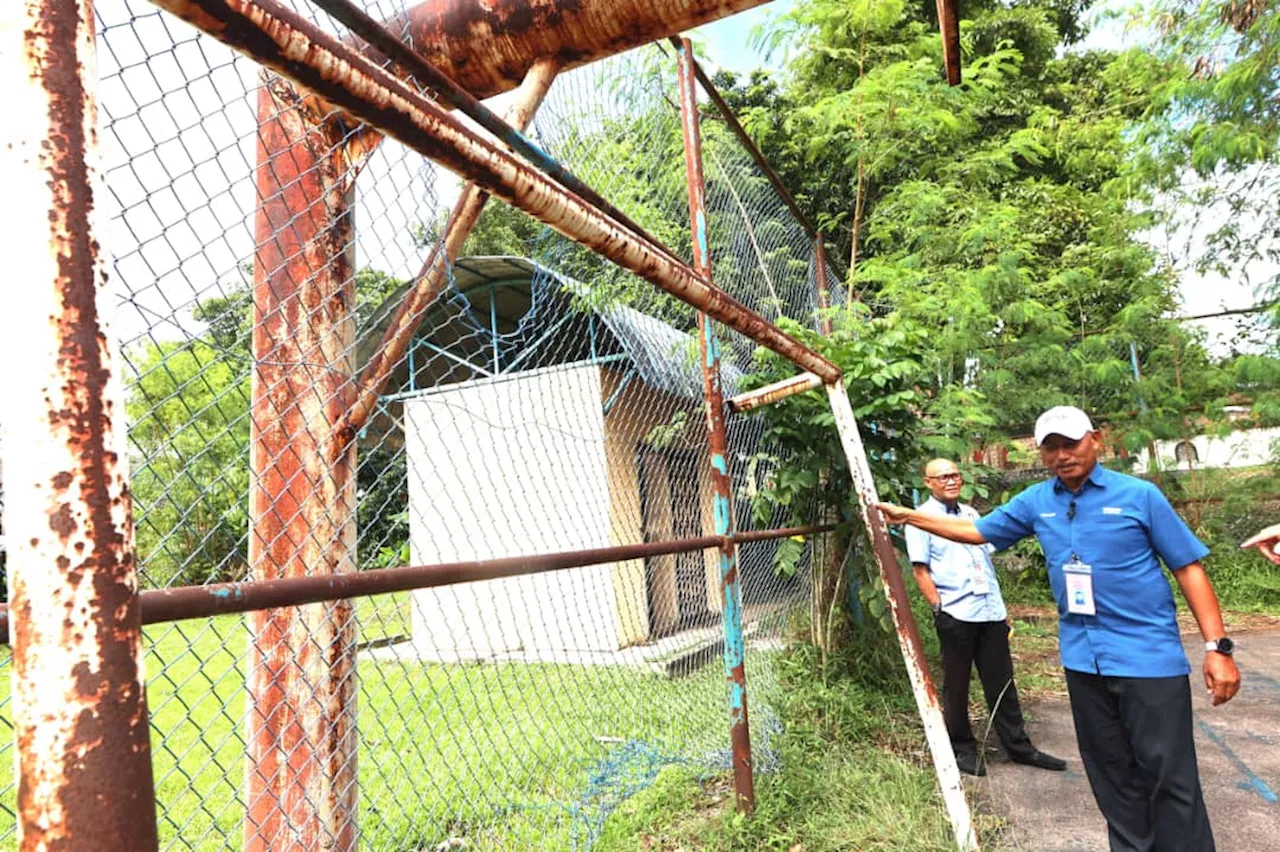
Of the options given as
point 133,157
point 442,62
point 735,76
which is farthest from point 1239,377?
point 133,157

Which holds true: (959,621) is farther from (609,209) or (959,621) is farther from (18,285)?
(18,285)

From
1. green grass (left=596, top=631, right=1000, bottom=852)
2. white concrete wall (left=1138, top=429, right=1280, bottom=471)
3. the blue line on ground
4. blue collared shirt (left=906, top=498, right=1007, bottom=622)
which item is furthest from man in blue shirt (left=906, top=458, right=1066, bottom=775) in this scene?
white concrete wall (left=1138, top=429, right=1280, bottom=471)

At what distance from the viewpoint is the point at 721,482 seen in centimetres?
298

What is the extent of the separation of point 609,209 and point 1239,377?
9.13m

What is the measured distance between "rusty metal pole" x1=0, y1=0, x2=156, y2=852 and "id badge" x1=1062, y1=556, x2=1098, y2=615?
9.36 feet

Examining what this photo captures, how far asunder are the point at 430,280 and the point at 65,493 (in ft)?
4.22

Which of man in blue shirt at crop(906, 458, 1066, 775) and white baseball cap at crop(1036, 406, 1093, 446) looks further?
A: man in blue shirt at crop(906, 458, 1066, 775)

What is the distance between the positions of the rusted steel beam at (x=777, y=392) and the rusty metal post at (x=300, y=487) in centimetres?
212

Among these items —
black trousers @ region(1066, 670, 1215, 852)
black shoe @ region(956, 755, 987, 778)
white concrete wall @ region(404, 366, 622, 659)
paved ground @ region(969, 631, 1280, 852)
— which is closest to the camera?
black trousers @ region(1066, 670, 1215, 852)

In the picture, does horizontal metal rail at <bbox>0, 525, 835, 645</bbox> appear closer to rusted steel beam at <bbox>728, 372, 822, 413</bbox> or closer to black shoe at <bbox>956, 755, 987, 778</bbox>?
rusted steel beam at <bbox>728, 372, 822, 413</bbox>

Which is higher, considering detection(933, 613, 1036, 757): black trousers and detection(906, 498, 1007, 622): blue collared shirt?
detection(906, 498, 1007, 622): blue collared shirt

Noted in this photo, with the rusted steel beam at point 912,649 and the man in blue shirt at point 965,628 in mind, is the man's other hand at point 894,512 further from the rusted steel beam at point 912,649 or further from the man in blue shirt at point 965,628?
the man in blue shirt at point 965,628

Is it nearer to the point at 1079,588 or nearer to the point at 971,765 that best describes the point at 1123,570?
the point at 1079,588

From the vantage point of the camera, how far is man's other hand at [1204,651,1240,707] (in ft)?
7.73
